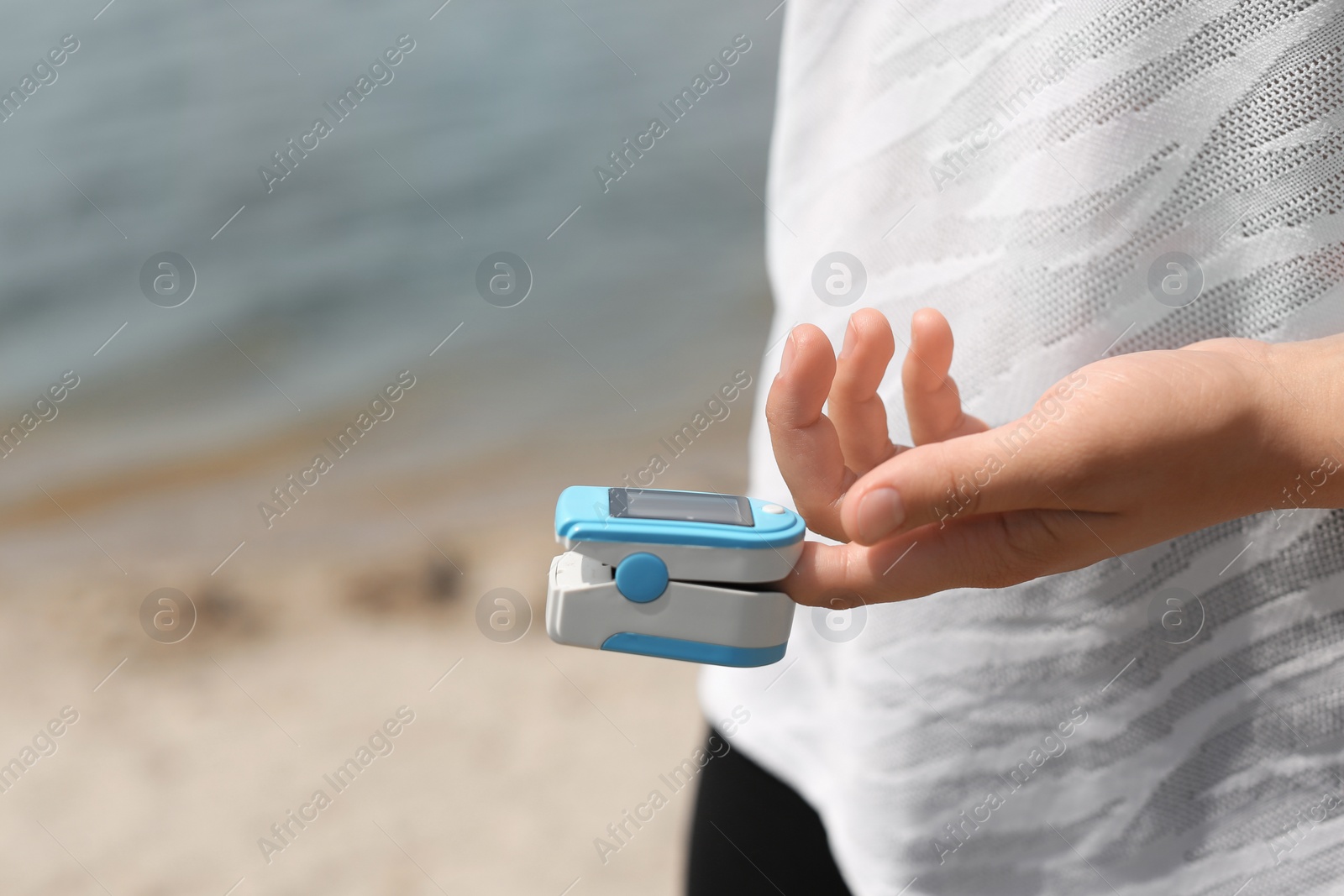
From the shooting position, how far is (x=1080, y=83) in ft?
1.79

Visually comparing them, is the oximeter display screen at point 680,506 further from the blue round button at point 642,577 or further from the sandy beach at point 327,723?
the sandy beach at point 327,723

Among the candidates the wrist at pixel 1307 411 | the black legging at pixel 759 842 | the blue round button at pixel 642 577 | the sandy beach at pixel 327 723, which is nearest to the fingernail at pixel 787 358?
the blue round button at pixel 642 577

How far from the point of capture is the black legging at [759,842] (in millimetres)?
705

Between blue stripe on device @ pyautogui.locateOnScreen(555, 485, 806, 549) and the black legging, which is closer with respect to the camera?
blue stripe on device @ pyautogui.locateOnScreen(555, 485, 806, 549)

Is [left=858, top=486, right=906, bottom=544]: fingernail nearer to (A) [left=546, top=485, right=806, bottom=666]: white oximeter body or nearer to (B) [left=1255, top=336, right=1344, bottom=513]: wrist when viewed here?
(A) [left=546, top=485, right=806, bottom=666]: white oximeter body

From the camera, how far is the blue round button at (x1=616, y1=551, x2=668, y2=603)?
21.0 inches

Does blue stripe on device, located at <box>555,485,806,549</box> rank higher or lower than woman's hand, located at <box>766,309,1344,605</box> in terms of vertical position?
lower

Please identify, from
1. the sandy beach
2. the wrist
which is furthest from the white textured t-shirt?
the sandy beach

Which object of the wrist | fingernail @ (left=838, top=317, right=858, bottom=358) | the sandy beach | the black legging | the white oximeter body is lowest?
the sandy beach

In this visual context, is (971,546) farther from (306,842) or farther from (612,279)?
(612,279)

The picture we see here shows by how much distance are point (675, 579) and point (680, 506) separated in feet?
0.14

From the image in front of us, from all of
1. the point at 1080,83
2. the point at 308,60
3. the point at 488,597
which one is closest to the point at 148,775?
the point at 488,597

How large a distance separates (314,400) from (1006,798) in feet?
10.9

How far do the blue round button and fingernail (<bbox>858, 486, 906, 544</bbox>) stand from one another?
117 millimetres
